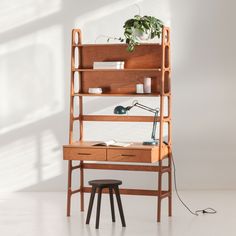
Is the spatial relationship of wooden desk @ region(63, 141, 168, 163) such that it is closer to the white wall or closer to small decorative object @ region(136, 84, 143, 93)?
small decorative object @ region(136, 84, 143, 93)

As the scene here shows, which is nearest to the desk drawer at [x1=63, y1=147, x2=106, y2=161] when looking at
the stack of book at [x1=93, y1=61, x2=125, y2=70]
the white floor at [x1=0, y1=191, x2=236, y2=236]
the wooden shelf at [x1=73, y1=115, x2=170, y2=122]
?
the wooden shelf at [x1=73, y1=115, x2=170, y2=122]

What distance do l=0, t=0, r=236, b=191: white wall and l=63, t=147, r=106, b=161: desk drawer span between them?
70.6 inches

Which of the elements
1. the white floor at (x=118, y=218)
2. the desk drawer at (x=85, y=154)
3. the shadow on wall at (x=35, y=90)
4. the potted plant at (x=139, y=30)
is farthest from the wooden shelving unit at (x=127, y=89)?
the shadow on wall at (x=35, y=90)

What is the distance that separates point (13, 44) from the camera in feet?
29.2

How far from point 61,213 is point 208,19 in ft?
9.34

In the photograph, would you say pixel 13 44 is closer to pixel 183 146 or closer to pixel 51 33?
pixel 51 33

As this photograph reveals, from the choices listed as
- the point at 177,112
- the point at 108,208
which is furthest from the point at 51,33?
the point at 108,208

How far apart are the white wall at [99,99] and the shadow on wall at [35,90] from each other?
1cm

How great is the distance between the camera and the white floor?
21.7ft

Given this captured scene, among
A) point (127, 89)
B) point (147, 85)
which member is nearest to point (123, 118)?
point (127, 89)

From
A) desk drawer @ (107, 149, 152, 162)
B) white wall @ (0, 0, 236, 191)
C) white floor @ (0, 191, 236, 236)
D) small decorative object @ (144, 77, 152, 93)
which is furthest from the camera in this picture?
white wall @ (0, 0, 236, 191)

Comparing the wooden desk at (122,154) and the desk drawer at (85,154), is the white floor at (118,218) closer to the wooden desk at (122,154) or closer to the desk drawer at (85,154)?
the wooden desk at (122,154)

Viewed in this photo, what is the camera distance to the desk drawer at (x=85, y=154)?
706 cm

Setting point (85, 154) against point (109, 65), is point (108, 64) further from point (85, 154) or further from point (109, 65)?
point (85, 154)
